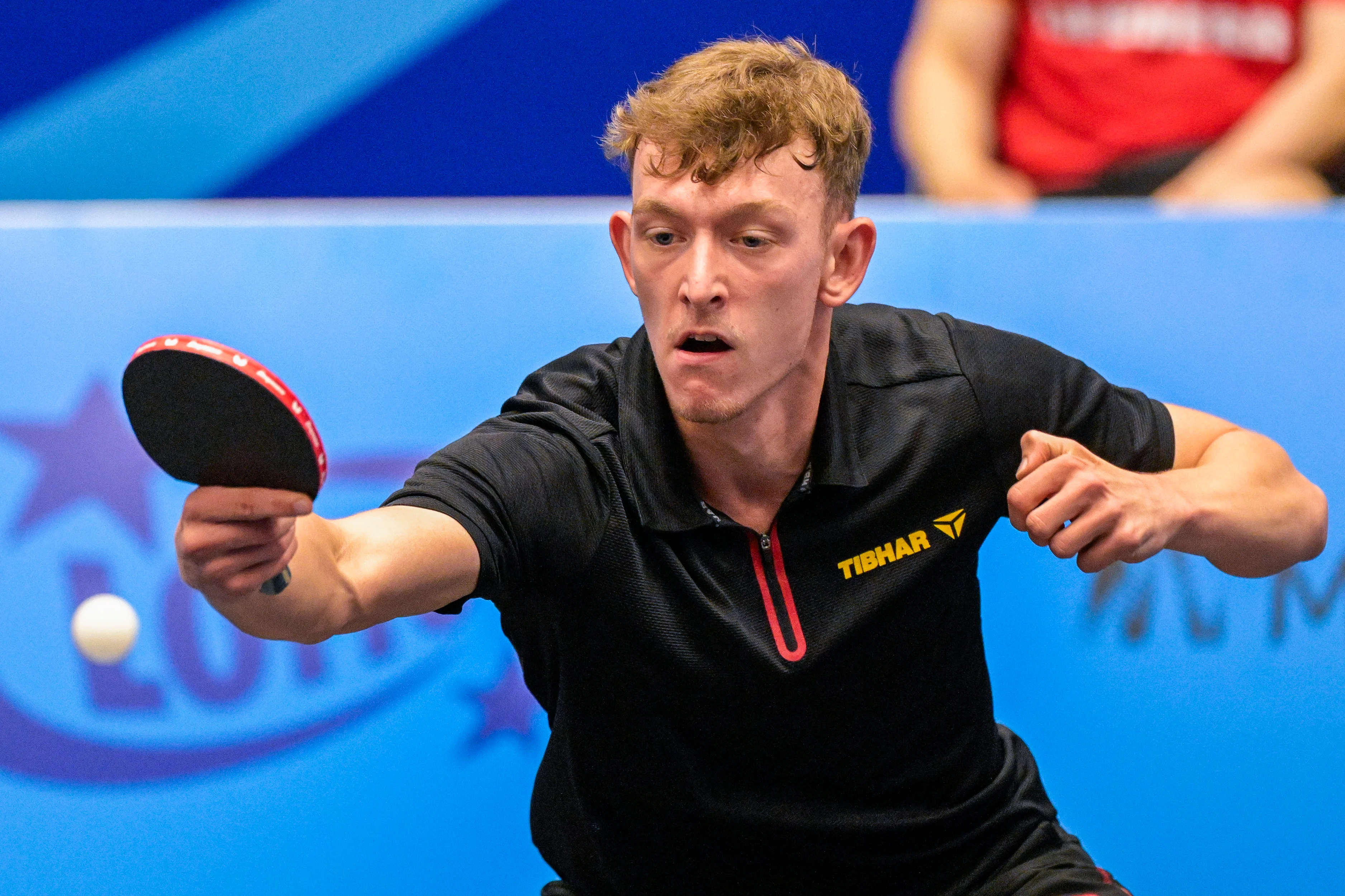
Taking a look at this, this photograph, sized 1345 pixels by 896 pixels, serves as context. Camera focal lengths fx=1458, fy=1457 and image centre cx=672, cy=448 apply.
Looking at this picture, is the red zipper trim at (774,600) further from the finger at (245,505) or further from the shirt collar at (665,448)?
Result: the finger at (245,505)

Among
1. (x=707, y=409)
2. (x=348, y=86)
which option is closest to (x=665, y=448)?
(x=707, y=409)

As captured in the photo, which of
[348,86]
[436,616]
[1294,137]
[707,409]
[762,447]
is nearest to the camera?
[707,409]

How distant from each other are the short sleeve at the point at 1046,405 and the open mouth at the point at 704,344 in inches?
14.2

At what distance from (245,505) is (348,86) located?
2.87m

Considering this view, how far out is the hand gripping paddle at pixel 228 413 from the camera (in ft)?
4.15

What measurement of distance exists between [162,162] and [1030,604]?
2508 mm

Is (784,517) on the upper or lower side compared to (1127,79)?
lower

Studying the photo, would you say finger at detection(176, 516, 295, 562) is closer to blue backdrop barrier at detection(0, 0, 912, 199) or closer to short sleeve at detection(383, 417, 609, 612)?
short sleeve at detection(383, 417, 609, 612)

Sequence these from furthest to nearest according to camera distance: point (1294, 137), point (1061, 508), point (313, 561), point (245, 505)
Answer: point (1294, 137) → point (1061, 508) → point (313, 561) → point (245, 505)

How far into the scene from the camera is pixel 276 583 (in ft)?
4.30

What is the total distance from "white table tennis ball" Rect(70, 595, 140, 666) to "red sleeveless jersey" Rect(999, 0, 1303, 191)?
2310 millimetres

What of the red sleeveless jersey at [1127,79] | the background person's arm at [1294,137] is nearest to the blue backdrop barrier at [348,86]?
the red sleeveless jersey at [1127,79]

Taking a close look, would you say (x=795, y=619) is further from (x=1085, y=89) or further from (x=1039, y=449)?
(x=1085, y=89)

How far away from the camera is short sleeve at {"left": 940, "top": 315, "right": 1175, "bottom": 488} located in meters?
1.89
